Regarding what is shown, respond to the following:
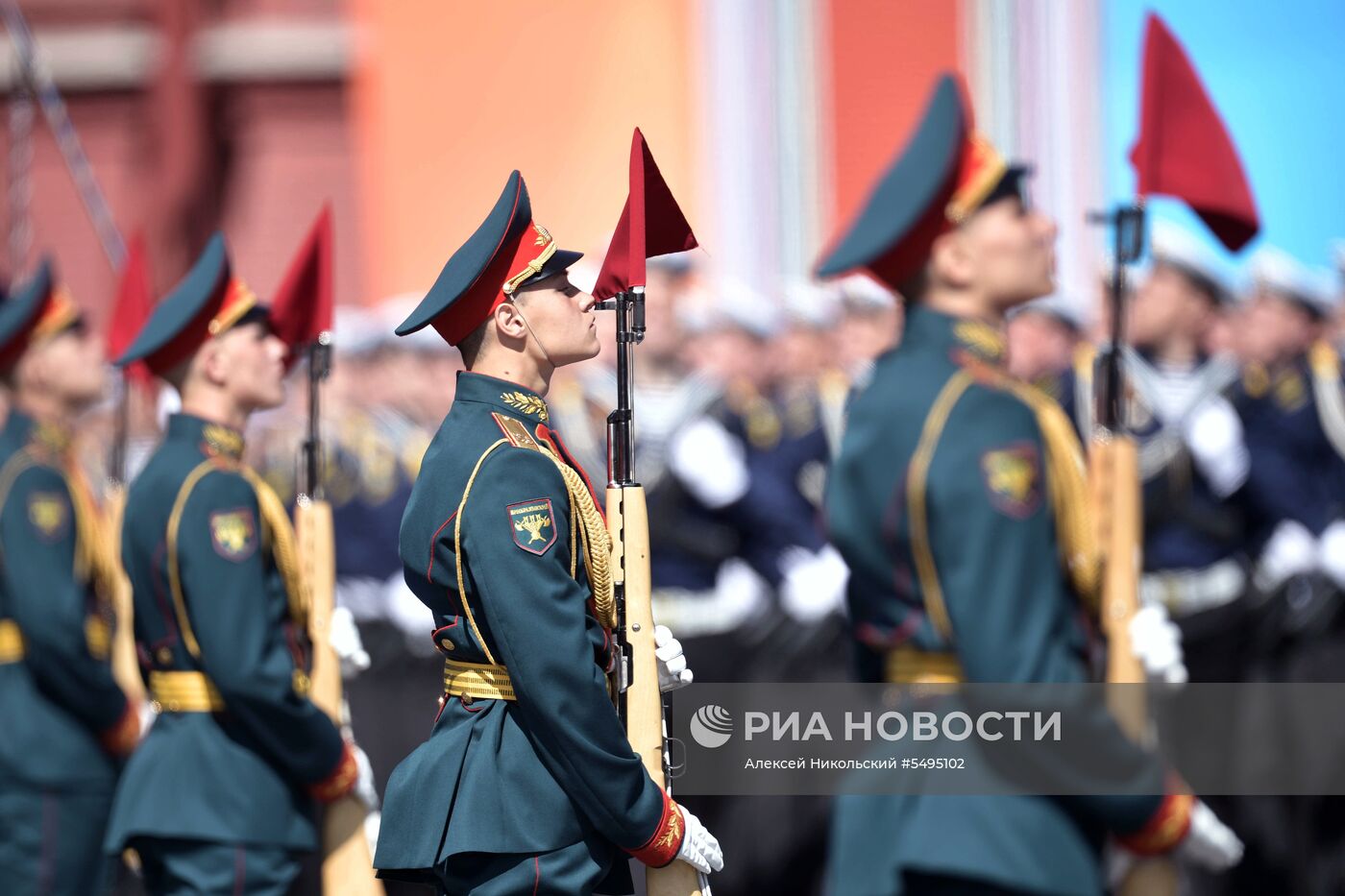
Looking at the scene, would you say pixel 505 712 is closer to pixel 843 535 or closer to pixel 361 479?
pixel 843 535

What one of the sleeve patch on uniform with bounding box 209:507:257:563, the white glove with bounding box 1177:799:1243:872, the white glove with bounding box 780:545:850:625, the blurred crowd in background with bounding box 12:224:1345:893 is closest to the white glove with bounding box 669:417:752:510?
the blurred crowd in background with bounding box 12:224:1345:893

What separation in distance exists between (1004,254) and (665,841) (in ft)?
4.79

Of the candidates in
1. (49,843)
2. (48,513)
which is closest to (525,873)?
(49,843)

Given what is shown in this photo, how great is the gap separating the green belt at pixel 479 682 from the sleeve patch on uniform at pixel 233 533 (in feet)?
3.82

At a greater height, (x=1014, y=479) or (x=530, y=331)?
(x=530, y=331)

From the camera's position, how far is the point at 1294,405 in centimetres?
729

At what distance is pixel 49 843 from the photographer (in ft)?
19.7

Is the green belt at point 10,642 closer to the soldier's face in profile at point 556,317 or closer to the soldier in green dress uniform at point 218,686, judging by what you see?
the soldier in green dress uniform at point 218,686

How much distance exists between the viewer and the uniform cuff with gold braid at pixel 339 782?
493 cm

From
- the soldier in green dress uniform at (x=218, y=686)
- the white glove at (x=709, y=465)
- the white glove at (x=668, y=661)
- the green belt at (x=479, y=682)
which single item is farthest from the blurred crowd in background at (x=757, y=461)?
the green belt at (x=479, y=682)

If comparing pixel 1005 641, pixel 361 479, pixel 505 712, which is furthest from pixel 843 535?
pixel 361 479

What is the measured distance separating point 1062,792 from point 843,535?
669 mm

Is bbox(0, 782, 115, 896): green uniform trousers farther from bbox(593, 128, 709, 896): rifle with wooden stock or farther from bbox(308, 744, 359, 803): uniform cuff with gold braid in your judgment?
bbox(593, 128, 709, 896): rifle with wooden stock

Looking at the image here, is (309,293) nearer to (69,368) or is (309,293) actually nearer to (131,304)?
(131,304)
